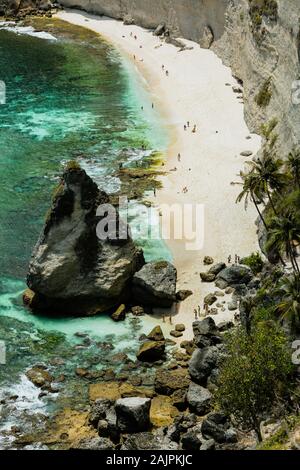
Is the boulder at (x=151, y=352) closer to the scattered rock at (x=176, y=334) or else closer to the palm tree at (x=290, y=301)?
the scattered rock at (x=176, y=334)

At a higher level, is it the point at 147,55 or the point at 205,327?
the point at 147,55

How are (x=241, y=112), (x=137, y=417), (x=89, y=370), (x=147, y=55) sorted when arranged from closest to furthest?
(x=137, y=417)
(x=89, y=370)
(x=241, y=112)
(x=147, y=55)

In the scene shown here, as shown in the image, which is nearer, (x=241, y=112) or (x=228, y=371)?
(x=228, y=371)

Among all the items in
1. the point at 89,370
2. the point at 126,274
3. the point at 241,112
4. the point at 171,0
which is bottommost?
the point at 89,370

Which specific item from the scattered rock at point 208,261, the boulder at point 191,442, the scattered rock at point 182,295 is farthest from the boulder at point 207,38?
the boulder at point 191,442

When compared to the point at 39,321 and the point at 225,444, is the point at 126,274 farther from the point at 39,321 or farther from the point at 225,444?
the point at 225,444

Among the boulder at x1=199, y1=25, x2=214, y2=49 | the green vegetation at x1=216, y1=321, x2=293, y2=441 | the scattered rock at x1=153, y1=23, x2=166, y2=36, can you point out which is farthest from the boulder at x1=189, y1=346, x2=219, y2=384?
the scattered rock at x1=153, y1=23, x2=166, y2=36

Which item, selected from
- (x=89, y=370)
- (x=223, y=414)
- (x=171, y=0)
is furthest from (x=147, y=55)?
(x=223, y=414)
